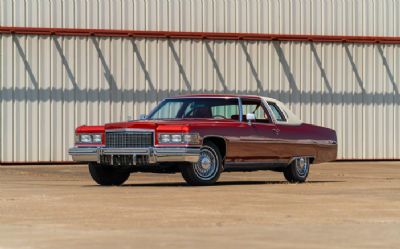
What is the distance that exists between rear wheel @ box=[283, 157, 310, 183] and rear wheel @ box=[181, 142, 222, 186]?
2.08 meters

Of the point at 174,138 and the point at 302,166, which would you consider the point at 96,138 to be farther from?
the point at 302,166

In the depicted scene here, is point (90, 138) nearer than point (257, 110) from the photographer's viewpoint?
Yes

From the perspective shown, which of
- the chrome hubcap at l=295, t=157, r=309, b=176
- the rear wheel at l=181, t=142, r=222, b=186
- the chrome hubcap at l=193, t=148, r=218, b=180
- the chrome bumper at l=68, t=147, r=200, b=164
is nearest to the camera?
the chrome bumper at l=68, t=147, r=200, b=164

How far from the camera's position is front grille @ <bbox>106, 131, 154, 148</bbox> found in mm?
19359

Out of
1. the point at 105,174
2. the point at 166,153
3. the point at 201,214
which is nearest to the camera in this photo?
the point at 201,214

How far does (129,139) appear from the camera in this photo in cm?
1950

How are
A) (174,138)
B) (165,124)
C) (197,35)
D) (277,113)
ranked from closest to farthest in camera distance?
(174,138)
(165,124)
(277,113)
(197,35)

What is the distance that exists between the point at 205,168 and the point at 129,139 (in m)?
1.29

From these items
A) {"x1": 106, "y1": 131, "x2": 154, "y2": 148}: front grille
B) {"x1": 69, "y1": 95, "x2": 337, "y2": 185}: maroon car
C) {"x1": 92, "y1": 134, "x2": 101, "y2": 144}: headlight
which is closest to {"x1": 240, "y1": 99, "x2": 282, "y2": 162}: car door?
{"x1": 69, "y1": 95, "x2": 337, "y2": 185}: maroon car

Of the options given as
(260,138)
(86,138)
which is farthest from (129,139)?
(260,138)

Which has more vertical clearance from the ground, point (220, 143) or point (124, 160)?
point (220, 143)

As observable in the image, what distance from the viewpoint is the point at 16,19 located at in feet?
106

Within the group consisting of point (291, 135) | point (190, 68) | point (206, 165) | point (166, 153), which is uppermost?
point (190, 68)

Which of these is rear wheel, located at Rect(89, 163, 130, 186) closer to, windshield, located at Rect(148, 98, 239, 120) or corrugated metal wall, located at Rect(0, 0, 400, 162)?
windshield, located at Rect(148, 98, 239, 120)
